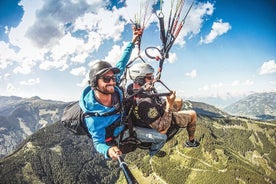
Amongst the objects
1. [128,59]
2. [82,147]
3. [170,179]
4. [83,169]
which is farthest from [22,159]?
[128,59]

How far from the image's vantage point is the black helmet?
198 inches

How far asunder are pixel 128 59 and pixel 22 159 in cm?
15491

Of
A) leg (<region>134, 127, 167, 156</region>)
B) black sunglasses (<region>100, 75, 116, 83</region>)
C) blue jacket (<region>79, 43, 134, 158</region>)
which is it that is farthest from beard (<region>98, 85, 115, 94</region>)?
leg (<region>134, 127, 167, 156</region>)

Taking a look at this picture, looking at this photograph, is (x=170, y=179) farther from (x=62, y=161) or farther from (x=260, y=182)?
(x=62, y=161)

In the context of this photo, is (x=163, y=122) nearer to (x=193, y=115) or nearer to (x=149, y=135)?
(x=149, y=135)

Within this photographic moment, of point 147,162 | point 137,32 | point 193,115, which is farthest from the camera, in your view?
point 147,162

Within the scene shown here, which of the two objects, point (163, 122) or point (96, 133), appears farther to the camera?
point (163, 122)

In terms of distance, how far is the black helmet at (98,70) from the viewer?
16.5 feet

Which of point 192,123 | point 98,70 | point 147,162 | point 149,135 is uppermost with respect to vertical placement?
point 98,70

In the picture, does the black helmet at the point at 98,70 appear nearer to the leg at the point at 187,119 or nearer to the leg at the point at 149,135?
the leg at the point at 149,135

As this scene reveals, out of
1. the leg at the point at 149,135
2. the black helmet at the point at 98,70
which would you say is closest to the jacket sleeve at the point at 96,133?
the black helmet at the point at 98,70

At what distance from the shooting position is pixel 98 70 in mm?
5113

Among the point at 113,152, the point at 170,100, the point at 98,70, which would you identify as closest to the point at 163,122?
the point at 170,100

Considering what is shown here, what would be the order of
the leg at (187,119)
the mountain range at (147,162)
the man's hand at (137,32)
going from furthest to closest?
the mountain range at (147,162), the man's hand at (137,32), the leg at (187,119)
